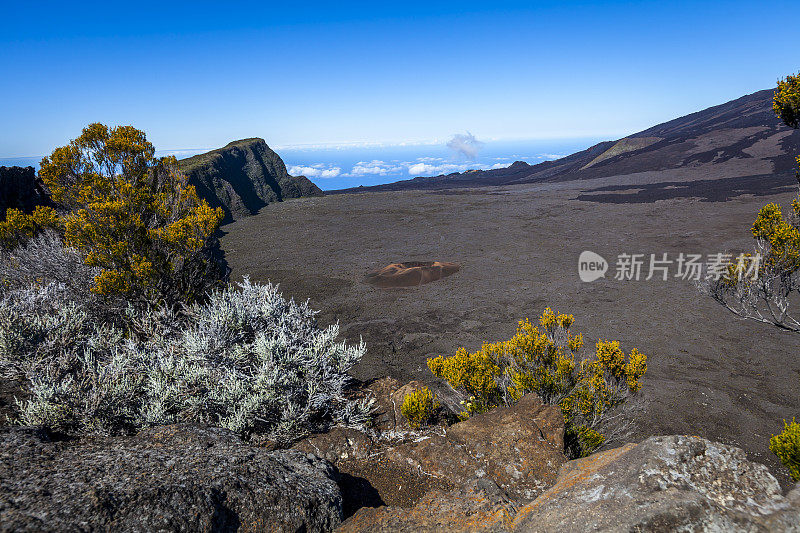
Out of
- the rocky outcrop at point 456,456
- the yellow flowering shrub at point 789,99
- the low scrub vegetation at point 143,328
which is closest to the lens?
the rocky outcrop at point 456,456

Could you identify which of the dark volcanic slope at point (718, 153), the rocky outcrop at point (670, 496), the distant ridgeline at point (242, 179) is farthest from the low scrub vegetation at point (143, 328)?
the dark volcanic slope at point (718, 153)

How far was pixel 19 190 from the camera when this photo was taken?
16.6m

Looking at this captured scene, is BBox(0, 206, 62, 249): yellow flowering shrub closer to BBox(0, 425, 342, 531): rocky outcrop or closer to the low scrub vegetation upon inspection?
the low scrub vegetation

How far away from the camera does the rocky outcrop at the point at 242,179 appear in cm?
3417

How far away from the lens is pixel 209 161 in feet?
120

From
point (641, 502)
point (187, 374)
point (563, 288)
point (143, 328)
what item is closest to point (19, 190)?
point (143, 328)

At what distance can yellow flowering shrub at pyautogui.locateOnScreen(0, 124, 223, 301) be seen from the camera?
277 inches

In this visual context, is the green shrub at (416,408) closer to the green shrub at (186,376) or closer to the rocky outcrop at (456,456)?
the rocky outcrop at (456,456)

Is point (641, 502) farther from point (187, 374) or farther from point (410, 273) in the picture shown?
point (410, 273)

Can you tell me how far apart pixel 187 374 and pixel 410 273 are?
13.0m

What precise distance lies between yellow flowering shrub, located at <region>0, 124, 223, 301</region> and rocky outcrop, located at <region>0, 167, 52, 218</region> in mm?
11326

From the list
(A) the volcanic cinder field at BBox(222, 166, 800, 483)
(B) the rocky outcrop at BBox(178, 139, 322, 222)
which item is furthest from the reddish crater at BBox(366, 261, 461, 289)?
(B) the rocky outcrop at BBox(178, 139, 322, 222)

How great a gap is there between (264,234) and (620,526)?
1075 inches

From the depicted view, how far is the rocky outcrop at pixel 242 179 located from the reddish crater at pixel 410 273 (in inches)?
791
